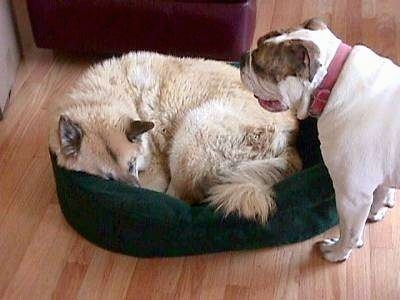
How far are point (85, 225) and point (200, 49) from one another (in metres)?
0.90

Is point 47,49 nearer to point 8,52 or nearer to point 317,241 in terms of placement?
point 8,52

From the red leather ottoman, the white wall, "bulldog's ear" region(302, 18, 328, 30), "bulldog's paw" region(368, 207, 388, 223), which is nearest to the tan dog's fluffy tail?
"bulldog's paw" region(368, 207, 388, 223)

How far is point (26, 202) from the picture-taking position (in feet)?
7.80

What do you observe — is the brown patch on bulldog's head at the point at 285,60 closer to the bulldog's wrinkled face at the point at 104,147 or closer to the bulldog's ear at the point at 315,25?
the bulldog's ear at the point at 315,25

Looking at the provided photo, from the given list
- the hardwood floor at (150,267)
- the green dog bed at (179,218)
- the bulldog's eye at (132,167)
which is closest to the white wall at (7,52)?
the hardwood floor at (150,267)

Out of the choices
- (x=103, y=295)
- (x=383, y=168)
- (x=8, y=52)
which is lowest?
(x=103, y=295)

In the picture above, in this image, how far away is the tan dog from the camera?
6.81ft

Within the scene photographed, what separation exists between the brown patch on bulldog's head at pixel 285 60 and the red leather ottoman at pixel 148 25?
0.81 meters

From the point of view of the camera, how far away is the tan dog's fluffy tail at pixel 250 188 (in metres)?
1.99

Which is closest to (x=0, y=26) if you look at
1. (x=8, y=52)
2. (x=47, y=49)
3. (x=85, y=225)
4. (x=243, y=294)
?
(x=8, y=52)

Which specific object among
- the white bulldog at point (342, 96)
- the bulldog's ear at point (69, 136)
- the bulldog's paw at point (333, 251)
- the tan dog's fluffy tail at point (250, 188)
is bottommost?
the bulldog's paw at point (333, 251)

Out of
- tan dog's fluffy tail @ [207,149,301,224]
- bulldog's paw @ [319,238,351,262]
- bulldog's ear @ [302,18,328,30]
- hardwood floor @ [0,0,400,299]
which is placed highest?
bulldog's ear @ [302,18,328,30]

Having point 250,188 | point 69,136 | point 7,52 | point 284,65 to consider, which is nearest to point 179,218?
point 250,188

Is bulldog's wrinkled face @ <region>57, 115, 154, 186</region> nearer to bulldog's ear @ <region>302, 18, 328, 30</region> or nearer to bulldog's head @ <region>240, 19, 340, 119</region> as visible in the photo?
bulldog's head @ <region>240, 19, 340, 119</region>
